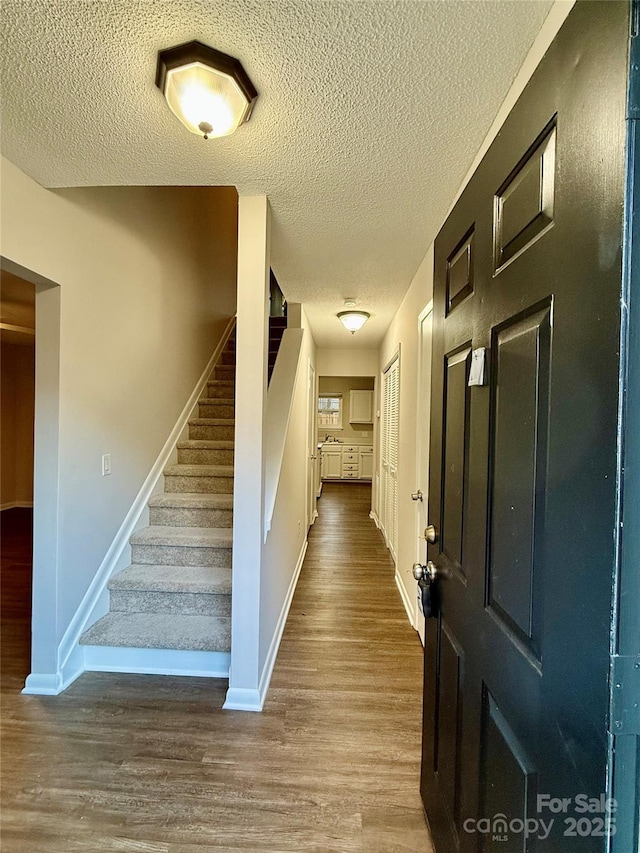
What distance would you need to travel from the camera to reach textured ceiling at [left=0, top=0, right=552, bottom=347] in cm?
96

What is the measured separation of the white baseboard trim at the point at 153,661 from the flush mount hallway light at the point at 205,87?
2409 mm

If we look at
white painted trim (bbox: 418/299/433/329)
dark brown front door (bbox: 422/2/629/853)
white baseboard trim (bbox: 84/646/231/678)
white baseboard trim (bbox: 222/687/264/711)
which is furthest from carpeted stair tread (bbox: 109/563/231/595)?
white painted trim (bbox: 418/299/433/329)

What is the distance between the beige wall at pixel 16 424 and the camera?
562cm

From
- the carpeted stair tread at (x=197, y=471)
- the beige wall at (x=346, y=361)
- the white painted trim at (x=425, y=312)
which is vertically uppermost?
the beige wall at (x=346, y=361)

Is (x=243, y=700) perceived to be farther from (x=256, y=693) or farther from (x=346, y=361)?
(x=346, y=361)

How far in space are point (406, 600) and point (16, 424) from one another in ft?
19.7

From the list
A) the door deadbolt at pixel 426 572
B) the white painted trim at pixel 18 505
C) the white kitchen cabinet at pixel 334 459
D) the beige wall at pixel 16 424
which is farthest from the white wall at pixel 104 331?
the white kitchen cabinet at pixel 334 459

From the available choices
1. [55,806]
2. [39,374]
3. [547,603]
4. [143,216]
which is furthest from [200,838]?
[143,216]

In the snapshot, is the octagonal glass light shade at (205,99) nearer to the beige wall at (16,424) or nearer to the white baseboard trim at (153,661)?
the white baseboard trim at (153,661)

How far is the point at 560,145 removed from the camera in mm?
627

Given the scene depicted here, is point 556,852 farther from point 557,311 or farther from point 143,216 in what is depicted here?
point 143,216

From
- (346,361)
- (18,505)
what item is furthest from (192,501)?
(18,505)

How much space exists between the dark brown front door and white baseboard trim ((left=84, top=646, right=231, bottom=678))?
1.39m

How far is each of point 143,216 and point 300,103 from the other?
6.29 ft
